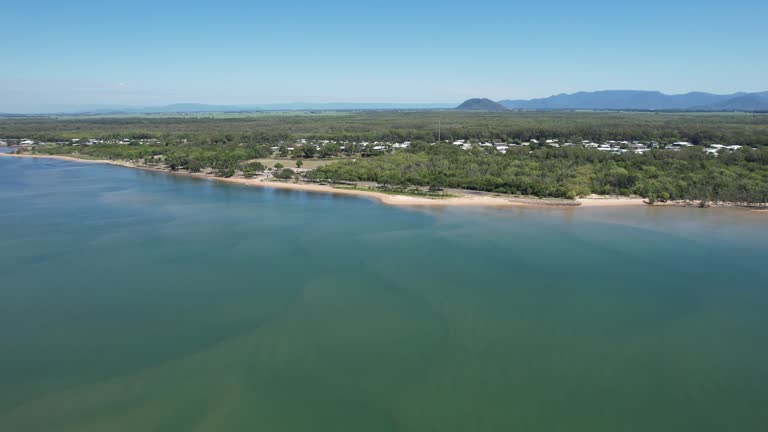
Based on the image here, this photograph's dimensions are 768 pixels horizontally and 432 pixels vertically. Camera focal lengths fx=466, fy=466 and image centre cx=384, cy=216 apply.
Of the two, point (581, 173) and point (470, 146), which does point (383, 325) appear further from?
point (470, 146)

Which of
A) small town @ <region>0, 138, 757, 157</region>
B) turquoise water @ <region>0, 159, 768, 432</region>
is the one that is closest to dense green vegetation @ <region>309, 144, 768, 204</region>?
small town @ <region>0, 138, 757, 157</region>

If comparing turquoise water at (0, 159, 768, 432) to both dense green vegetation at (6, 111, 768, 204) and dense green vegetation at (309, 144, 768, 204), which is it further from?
dense green vegetation at (6, 111, 768, 204)

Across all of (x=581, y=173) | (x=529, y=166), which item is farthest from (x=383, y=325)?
(x=529, y=166)

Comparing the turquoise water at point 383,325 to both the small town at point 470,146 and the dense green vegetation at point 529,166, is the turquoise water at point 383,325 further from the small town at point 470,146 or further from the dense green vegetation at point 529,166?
the small town at point 470,146

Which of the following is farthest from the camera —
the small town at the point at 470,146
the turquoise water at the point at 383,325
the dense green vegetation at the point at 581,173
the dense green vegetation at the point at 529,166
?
the small town at the point at 470,146

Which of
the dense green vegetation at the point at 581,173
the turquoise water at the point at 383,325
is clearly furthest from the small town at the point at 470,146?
the turquoise water at the point at 383,325
